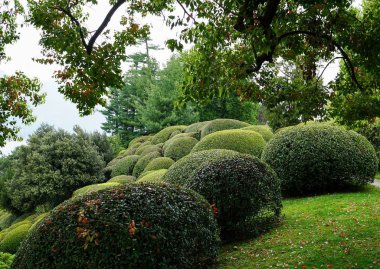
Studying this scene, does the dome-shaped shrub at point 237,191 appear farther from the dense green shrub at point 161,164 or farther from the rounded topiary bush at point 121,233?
the dense green shrub at point 161,164

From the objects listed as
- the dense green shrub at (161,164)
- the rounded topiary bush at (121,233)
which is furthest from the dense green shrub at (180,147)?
the rounded topiary bush at (121,233)

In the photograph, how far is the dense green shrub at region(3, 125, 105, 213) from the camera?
70.4ft

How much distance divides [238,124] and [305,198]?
771 cm

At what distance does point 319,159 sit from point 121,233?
8.19 meters

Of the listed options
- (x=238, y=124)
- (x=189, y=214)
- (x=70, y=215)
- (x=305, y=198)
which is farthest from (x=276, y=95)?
(x=238, y=124)

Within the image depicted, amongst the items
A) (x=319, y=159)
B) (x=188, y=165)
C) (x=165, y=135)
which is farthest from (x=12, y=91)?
(x=165, y=135)

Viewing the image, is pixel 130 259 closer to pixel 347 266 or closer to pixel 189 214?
pixel 189 214

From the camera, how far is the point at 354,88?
7211 millimetres

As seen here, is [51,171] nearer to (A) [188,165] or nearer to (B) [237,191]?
(A) [188,165]

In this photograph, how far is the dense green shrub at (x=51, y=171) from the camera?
2147 centimetres

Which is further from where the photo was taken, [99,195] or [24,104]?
[24,104]

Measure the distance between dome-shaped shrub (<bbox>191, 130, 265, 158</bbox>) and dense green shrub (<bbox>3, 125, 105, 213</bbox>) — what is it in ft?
32.8

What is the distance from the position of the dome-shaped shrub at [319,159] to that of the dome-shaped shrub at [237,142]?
74.9 inches

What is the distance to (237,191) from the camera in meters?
8.11
